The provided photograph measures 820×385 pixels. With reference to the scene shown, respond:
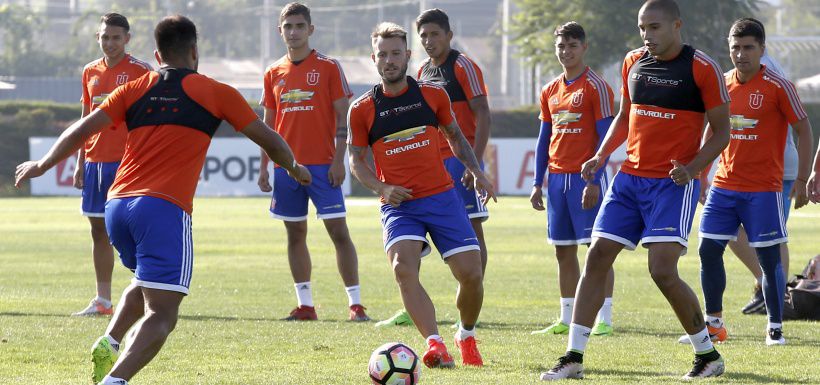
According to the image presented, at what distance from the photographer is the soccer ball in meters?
7.50

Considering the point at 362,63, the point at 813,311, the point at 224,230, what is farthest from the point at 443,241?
the point at 362,63

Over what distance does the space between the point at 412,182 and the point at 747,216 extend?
103 inches

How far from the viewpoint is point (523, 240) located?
21781mm

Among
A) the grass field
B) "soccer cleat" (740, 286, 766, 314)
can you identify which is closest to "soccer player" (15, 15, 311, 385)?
the grass field

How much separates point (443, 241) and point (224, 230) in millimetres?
15955

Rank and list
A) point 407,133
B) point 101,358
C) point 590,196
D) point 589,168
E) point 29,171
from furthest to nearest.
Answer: point 590,196, point 407,133, point 589,168, point 101,358, point 29,171

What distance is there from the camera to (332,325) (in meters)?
11.0

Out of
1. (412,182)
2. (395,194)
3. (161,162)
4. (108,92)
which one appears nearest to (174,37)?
(161,162)

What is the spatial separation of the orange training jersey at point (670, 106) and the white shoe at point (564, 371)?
3.89 ft

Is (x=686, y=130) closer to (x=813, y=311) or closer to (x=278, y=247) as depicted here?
(x=813, y=311)

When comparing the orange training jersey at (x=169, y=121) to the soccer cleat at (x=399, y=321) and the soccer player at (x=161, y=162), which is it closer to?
the soccer player at (x=161, y=162)

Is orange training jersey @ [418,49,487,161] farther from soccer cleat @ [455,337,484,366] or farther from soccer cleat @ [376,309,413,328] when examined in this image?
soccer cleat @ [455,337,484,366]

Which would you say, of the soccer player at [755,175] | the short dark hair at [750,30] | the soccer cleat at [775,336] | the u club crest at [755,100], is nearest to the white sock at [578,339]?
the soccer player at [755,175]

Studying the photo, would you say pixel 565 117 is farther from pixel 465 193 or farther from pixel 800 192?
pixel 800 192
